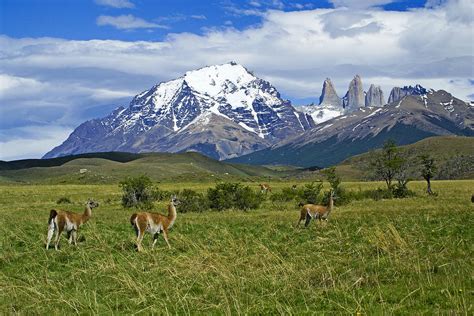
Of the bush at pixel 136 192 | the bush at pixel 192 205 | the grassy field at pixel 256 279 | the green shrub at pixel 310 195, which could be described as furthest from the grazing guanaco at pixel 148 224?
the bush at pixel 136 192

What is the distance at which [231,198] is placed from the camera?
47.3 metres

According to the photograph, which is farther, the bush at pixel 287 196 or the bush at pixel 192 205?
the bush at pixel 287 196

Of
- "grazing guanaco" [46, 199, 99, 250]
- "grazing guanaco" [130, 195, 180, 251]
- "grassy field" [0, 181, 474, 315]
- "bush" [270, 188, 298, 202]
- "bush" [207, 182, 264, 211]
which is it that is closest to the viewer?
"grassy field" [0, 181, 474, 315]

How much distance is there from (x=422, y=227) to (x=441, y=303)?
13206mm

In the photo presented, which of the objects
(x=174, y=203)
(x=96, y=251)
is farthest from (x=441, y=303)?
(x=174, y=203)

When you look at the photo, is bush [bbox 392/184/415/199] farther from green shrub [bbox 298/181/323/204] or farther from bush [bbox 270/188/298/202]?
bush [bbox 270/188/298/202]

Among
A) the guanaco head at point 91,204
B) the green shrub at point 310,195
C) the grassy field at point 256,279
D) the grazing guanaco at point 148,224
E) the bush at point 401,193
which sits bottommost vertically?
the bush at point 401,193

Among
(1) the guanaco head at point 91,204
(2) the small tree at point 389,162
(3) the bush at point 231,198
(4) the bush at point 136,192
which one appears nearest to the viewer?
(1) the guanaco head at point 91,204

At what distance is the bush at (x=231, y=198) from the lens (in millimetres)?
46344

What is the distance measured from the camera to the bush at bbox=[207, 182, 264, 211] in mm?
46344

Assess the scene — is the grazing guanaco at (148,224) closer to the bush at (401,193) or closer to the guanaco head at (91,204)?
the guanaco head at (91,204)

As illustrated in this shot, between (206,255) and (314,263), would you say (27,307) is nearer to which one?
(206,255)

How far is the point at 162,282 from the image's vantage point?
532 inches

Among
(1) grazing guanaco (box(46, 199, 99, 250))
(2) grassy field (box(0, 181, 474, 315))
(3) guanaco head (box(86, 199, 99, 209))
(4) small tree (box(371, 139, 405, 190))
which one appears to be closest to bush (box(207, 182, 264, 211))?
(4) small tree (box(371, 139, 405, 190))
